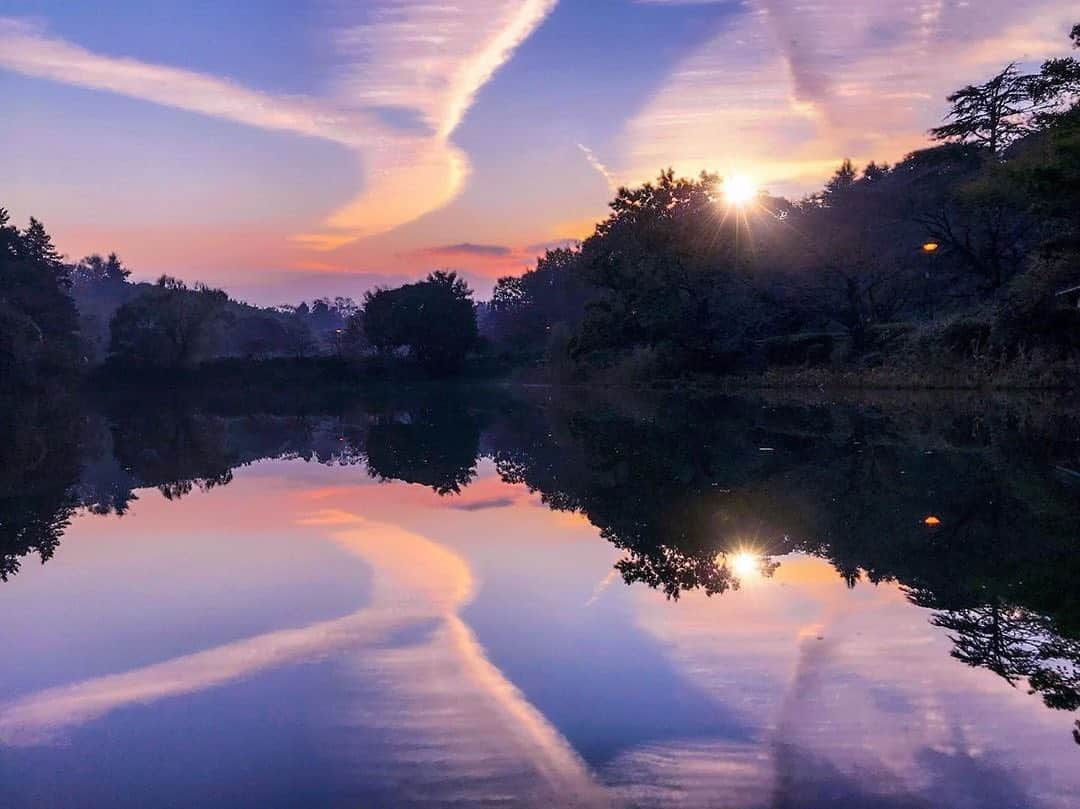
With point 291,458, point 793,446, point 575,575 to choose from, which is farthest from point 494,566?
point 291,458

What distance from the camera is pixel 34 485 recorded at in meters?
13.9

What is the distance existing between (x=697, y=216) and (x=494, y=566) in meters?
39.9

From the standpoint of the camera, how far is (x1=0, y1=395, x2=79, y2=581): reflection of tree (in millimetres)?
9148

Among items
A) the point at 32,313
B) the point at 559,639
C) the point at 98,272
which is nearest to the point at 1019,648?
the point at 559,639

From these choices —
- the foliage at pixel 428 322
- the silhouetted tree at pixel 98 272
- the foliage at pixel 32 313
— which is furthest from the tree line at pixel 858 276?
the silhouetted tree at pixel 98 272

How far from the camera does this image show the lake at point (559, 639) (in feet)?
12.3

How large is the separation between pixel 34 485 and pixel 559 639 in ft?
37.5

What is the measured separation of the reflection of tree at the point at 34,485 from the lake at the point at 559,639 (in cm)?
12

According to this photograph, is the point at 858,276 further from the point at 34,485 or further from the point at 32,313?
the point at 32,313

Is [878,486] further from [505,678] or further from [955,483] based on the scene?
[505,678]

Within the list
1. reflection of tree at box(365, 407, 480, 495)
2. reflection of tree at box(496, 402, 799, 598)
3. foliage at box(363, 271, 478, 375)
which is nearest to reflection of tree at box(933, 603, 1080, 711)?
reflection of tree at box(496, 402, 799, 598)

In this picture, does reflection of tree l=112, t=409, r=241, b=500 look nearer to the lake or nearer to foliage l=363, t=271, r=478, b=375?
the lake

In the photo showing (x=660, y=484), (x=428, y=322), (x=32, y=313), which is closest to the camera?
(x=660, y=484)

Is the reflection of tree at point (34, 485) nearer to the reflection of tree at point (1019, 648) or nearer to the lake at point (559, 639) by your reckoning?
the lake at point (559, 639)
